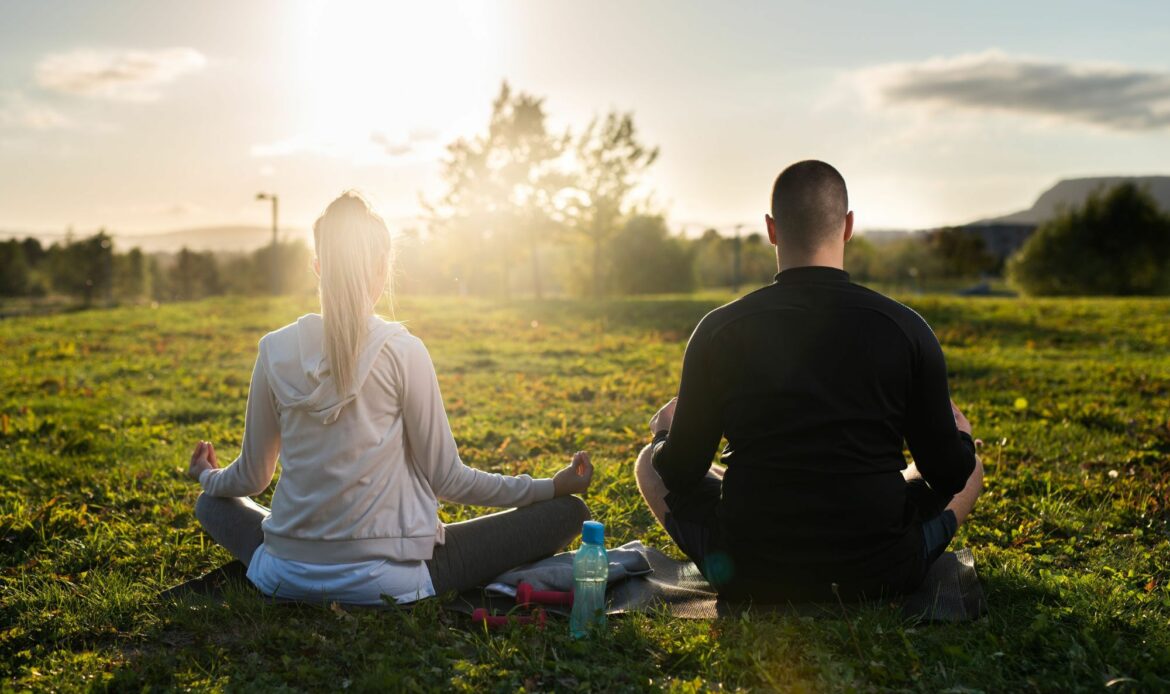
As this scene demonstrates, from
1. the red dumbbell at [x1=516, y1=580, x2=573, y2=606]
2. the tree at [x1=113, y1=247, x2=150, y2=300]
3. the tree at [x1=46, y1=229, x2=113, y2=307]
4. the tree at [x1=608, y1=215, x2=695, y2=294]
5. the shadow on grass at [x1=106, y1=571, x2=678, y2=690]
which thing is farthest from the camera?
the tree at [x1=113, y1=247, x2=150, y2=300]

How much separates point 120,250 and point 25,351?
208 ft

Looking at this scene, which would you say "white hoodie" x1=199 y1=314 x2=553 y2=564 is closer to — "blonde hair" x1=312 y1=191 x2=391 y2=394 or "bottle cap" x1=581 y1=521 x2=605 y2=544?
"blonde hair" x1=312 y1=191 x2=391 y2=394

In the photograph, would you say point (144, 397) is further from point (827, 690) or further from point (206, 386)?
point (827, 690)

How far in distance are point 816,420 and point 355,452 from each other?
182 cm

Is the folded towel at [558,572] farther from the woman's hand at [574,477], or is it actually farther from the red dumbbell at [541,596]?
the woman's hand at [574,477]

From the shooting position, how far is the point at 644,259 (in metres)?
53.2

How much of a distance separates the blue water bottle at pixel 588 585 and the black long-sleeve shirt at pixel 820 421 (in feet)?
1.80

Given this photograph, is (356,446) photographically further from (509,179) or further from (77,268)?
(77,268)

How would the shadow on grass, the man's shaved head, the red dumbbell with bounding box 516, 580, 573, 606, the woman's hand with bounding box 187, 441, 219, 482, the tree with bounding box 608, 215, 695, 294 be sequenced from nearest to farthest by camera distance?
the shadow on grass → the man's shaved head → the red dumbbell with bounding box 516, 580, 573, 606 → the woman's hand with bounding box 187, 441, 219, 482 → the tree with bounding box 608, 215, 695, 294

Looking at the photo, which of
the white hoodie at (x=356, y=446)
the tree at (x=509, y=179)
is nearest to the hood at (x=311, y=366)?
the white hoodie at (x=356, y=446)

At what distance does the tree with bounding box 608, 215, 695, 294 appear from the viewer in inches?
2089

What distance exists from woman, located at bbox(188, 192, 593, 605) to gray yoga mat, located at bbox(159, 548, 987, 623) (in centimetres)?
22

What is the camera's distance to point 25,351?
551 inches

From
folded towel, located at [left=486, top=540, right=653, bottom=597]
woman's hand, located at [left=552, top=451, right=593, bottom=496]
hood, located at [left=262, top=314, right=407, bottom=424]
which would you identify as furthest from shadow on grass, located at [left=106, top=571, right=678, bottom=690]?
hood, located at [left=262, top=314, right=407, bottom=424]
